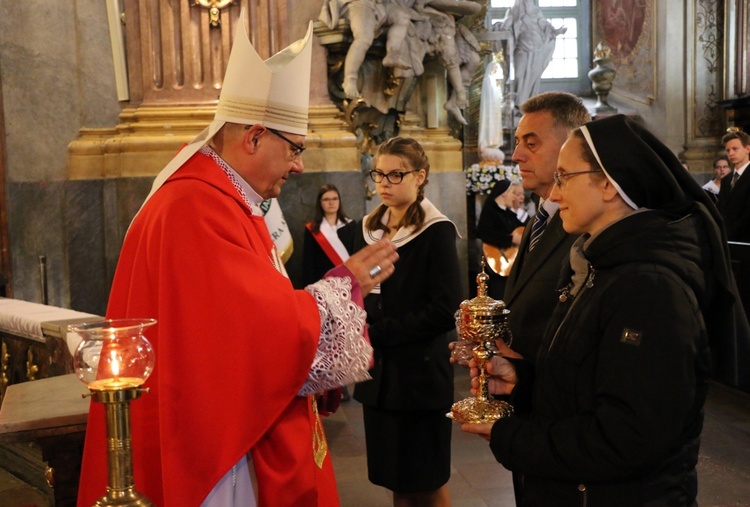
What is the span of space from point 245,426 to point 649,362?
3.16 feet

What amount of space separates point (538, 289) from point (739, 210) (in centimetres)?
572

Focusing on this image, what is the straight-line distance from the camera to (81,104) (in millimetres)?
6500

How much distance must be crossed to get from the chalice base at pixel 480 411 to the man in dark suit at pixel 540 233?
32 cm

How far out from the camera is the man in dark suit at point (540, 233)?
251 cm

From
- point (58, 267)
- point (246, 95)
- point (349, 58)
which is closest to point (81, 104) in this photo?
point (58, 267)

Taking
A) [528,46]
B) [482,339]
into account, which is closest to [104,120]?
[482,339]

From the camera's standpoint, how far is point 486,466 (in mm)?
5027

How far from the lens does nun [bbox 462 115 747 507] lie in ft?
5.98

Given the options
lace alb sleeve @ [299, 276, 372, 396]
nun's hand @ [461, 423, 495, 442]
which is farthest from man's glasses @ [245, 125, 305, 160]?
nun's hand @ [461, 423, 495, 442]

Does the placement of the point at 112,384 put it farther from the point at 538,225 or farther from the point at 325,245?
the point at 325,245

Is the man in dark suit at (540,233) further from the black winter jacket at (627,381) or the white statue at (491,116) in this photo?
the white statue at (491,116)

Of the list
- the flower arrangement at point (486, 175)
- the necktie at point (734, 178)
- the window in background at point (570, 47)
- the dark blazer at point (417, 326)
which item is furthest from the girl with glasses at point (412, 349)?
the window in background at point (570, 47)

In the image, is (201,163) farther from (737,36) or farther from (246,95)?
(737,36)

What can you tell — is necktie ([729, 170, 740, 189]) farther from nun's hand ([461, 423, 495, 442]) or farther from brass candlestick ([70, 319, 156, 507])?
brass candlestick ([70, 319, 156, 507])
